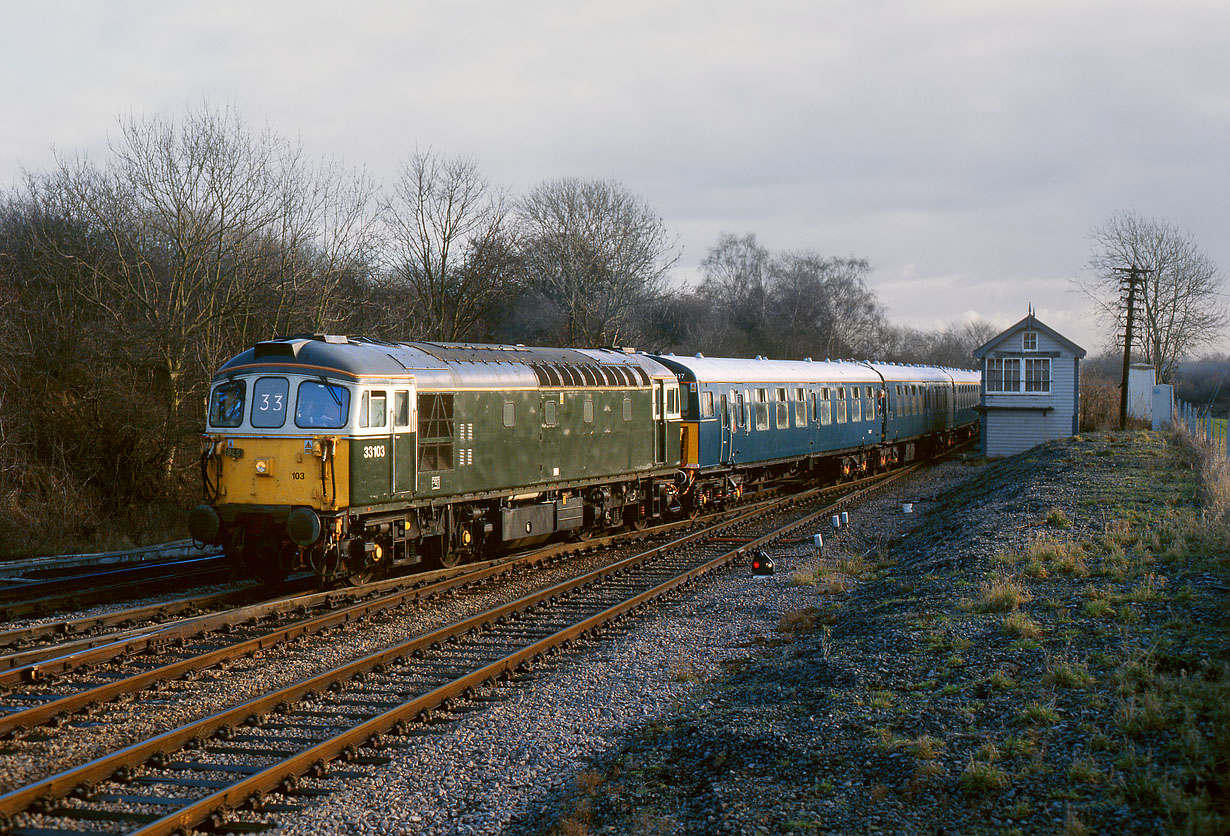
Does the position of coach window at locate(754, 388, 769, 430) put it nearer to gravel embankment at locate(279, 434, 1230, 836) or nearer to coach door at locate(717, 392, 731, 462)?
coach door at locate(717, 392, 731, 462)

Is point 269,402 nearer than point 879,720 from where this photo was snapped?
No

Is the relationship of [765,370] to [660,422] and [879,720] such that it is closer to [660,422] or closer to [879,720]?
[660,422]

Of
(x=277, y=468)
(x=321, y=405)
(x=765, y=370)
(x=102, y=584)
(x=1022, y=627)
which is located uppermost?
(x=765, y=370)

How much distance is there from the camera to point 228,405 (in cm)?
1359

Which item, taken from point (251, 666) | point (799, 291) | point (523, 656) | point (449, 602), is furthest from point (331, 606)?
point (799, 291)

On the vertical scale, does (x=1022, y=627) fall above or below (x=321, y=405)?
below

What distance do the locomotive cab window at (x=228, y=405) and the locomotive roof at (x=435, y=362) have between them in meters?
0.21

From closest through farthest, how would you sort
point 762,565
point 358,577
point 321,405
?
point 321,405, point 358,577, point 762,565

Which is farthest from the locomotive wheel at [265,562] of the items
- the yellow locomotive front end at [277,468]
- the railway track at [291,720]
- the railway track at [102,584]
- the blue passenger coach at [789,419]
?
the blue passenger coach at [789,419]

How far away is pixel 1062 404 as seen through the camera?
36.1 meters

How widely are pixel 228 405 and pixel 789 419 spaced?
1634 cm

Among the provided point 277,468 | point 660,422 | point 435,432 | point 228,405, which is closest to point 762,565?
point 660,422

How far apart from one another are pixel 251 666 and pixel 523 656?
115 inches

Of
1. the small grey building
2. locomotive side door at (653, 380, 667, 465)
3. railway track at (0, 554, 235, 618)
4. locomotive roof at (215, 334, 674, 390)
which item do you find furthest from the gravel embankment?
the small grey building
